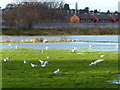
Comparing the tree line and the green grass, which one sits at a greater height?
the tree line

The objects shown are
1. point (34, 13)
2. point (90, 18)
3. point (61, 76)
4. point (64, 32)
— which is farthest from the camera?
point (90, 18)

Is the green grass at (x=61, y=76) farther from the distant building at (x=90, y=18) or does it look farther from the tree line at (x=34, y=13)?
the distant building at (x=90, y=18)

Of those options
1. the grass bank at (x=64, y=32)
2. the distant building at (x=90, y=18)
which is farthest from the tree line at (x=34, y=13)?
the distant building at (x=90, y=18)

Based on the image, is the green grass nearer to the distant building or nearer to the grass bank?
the grass bank

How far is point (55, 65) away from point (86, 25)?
4783cm

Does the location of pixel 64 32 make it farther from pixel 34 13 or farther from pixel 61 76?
pixel 61 76

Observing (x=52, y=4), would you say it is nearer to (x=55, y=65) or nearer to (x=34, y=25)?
(x=34, y=25)

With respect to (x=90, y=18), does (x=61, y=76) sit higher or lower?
lower

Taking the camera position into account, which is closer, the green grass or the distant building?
the green grass

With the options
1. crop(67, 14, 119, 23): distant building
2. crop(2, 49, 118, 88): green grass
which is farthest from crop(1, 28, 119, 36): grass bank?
crop(2, 49, 118, 88): green grass

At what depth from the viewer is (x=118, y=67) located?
15.2 meters

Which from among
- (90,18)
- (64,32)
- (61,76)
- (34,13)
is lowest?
(64,32)

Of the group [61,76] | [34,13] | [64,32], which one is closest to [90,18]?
[34,13]

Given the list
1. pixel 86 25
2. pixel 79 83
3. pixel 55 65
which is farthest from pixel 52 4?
pixel 79 83
